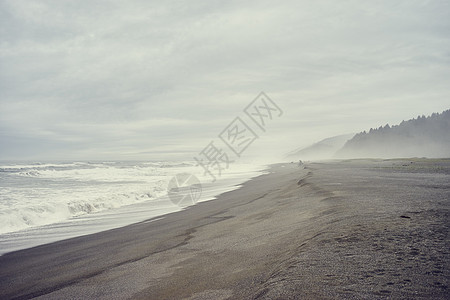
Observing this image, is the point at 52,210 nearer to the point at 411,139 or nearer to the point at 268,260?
the point at 268,260

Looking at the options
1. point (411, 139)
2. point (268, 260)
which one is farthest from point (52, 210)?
point (411, 139)

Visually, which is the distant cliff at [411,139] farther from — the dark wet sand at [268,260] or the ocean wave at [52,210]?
the dark wet sand at [268,260]

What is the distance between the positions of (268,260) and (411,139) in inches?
5582

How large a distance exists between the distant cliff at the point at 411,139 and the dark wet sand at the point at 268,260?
4561 inches

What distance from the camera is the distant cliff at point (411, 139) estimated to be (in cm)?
11312

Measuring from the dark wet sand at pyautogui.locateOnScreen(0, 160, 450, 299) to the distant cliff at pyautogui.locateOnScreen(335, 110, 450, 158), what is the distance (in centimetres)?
11586

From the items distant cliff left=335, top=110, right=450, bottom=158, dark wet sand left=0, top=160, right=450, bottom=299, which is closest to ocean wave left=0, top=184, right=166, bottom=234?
dark wet sand left=0, top=160, right=450, bottom=299

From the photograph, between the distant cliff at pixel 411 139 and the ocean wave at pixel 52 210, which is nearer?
the ocean wave at pixel 52 210

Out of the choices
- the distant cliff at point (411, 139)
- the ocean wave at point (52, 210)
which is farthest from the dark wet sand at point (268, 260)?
the distant cliff at point (411, 139)

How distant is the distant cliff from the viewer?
371 ft

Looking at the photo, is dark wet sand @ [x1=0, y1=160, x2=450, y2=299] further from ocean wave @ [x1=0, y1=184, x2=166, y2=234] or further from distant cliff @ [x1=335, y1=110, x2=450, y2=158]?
distant cliff @ [x1=335, y1=110, x2=450, y2=158]

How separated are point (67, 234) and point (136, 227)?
2.76m

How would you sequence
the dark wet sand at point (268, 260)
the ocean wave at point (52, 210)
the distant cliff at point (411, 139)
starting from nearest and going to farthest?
the dark wet sand at point (268, 260) → the ocean wave at point (52, 210) → the distant cliff at point (411, 139)

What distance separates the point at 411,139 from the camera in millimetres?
124750
